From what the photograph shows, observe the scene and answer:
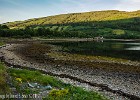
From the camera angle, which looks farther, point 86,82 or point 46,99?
point 86,82

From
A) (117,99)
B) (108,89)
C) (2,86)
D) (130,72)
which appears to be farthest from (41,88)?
(130,72)

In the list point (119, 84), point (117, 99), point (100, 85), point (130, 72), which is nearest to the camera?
point (117, 99)

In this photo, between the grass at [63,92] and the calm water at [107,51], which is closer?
the grass at [63,92]

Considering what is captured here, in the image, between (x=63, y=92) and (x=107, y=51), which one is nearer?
(x=63, y=92)

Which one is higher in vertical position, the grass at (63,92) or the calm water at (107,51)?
the grass at (63,92)

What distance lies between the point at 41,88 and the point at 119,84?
17.8m

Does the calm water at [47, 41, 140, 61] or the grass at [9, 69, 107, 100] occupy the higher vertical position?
the grass at [9, 69, 107, 100]

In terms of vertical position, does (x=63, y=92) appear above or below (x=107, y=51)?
above

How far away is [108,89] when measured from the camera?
124ft

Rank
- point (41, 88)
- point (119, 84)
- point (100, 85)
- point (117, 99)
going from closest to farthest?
point (41, 88) → point (117, 99) → point (100, 85) → point (119, 84)

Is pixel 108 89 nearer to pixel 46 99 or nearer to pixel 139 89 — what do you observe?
pixel 139 89

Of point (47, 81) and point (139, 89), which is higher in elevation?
point (47, 81)

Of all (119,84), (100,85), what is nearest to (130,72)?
(119,84)

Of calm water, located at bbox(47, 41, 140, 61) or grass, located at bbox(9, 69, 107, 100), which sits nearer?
grass, located at bbox(9, 69, 107, 100)
